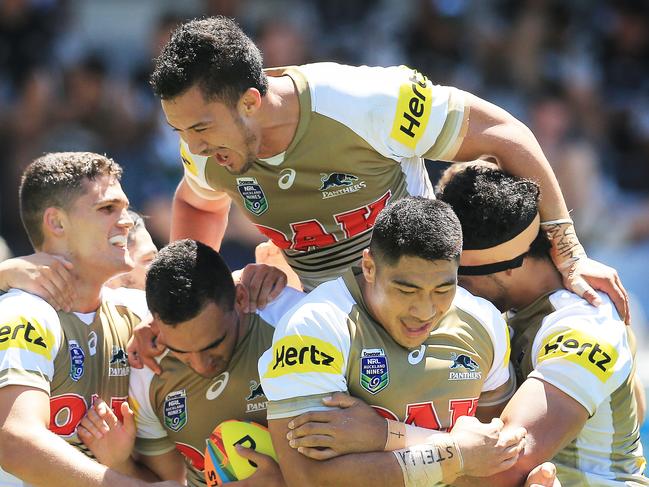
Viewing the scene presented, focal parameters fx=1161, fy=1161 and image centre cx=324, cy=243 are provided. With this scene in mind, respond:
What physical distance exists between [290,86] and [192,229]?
1095mm

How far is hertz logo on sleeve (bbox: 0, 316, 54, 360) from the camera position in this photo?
14.9 ft

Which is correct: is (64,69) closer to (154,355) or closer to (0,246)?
(0,246)

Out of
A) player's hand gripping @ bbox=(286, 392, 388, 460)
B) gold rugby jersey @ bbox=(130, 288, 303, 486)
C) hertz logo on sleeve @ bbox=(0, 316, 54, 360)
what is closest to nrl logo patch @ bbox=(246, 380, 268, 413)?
gold rugby jersey @ bbox=(130, 288, 303, 486)

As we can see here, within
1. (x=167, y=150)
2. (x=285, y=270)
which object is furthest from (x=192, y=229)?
(x=167, y=150)

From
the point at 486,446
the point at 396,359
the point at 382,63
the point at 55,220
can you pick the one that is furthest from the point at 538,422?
the point at 382,63

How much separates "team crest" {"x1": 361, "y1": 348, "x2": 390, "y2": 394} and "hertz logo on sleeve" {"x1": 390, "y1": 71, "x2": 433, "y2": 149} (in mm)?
972

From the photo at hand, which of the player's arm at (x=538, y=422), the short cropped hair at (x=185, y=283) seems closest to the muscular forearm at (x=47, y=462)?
the short cropped hair at (x=185, y=283)

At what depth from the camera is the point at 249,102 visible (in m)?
4.56

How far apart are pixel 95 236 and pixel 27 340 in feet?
1.98

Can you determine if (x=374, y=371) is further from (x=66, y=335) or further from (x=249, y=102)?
(x=66, y=335)

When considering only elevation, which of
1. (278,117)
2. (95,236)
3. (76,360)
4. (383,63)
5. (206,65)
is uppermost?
(206,65)

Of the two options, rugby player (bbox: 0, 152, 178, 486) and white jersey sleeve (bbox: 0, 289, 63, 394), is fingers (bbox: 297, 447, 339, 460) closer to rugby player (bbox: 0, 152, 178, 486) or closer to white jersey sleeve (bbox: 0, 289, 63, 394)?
rugby player (bbox: 0, 152, 178, 486)

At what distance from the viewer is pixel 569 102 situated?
11.2 m

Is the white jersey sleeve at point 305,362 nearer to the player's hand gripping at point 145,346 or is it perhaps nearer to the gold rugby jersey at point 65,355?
the player's hand gripping at point 145,346
